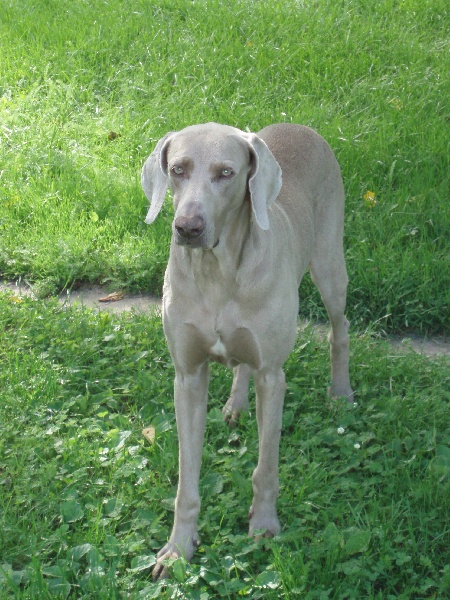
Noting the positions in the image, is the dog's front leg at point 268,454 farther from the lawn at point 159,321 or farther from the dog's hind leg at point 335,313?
the dog's hind leg at point 335,313

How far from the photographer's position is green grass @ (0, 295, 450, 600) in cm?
289

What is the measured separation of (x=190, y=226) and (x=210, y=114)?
3.48m

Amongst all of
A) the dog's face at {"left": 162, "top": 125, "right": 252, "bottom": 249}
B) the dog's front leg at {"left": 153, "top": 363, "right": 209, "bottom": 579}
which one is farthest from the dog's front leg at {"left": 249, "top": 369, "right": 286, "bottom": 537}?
the dog's face at {"left": 162, "top": 125, "right": 252, "bottom": 249}

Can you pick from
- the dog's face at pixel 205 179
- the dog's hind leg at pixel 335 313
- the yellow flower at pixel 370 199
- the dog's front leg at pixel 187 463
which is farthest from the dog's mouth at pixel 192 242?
the yellow flower at pixel 370 199

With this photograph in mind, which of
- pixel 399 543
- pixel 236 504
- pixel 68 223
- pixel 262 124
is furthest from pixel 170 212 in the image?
pixel 399 543

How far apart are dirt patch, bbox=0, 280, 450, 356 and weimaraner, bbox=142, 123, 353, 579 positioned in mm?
1312

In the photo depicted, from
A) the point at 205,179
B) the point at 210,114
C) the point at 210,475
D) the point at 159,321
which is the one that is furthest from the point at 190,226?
the point at 210,114

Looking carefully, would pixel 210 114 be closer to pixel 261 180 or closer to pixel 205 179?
pixel 261 180

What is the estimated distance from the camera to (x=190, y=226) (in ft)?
8.80

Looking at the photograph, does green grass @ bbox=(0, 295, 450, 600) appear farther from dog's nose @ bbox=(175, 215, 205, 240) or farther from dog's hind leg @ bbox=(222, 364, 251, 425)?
dog's nose @ bbox=(175, 215, 205, 240)

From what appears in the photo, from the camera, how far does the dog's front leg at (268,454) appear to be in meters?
3.15

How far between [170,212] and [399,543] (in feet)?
8.85

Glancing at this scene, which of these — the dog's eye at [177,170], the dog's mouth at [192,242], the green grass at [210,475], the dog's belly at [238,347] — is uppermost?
the dog's eye at [177,170]

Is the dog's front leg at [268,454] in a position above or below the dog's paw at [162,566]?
above
